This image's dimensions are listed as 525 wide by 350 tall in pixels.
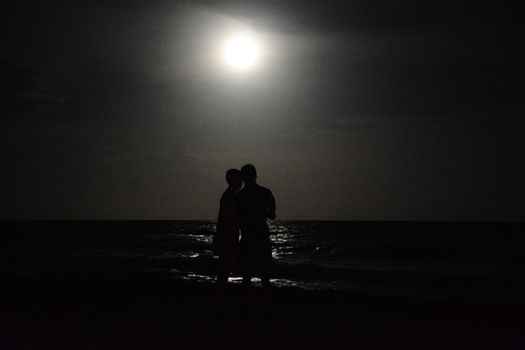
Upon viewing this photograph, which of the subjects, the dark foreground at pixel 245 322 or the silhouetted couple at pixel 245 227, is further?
the silhouetted couple at pixel 245 227

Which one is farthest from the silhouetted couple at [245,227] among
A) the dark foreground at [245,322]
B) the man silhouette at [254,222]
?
the dark foreground at [245,322]

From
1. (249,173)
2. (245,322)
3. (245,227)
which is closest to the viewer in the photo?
(245,322)

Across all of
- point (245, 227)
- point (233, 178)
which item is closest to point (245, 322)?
point (245, 227)

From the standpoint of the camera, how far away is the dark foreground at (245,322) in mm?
6238

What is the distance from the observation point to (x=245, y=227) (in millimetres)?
7902

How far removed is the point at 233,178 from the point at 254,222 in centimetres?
75

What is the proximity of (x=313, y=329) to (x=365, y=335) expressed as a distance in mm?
722

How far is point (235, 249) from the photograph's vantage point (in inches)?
314

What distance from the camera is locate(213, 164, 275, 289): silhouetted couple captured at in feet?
25.7

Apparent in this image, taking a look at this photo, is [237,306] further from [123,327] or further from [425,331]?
[425,331]

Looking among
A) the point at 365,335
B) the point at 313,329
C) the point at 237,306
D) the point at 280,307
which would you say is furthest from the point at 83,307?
the point at 365,335

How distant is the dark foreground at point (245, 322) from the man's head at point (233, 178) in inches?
74.6

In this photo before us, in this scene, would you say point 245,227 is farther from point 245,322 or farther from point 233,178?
point 245,322

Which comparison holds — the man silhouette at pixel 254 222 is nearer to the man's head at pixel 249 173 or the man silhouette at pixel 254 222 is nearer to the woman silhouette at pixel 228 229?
the man's head at pixel 249 173
